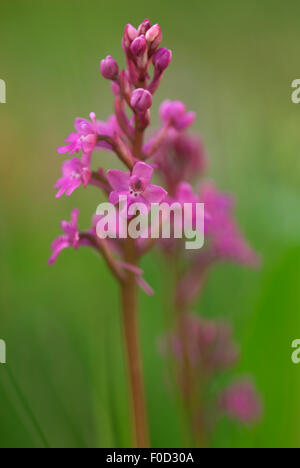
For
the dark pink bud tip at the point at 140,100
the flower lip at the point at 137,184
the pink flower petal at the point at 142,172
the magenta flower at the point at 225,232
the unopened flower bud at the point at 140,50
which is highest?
the unopened flower bud at the point at 140,50

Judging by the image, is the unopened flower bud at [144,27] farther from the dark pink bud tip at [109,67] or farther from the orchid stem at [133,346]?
the orchid stem at [133,346]

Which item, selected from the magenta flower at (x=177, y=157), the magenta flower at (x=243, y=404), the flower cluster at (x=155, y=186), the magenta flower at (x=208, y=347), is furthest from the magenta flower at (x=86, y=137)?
the magenta flower at (x=243, y=404)

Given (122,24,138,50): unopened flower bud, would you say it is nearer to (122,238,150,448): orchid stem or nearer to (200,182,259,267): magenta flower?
(122,238,150,448): orchid stem

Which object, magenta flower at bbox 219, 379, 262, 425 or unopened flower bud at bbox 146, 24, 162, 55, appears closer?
unopened flower bud at bbox 146, 24, 162, 55

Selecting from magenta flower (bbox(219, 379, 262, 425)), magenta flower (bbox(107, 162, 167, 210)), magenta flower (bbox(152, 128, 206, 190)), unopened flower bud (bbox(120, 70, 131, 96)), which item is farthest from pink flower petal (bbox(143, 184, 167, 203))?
magenta flower (bbox(219, 379, 262, 425))

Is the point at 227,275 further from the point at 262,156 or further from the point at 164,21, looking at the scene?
the point at 164,21

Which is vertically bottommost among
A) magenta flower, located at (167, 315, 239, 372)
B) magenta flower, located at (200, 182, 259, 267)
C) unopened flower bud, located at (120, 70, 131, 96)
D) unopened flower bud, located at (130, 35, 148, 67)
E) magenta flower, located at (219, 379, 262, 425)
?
magenta flower, located at (219, 379, 262, 425)
